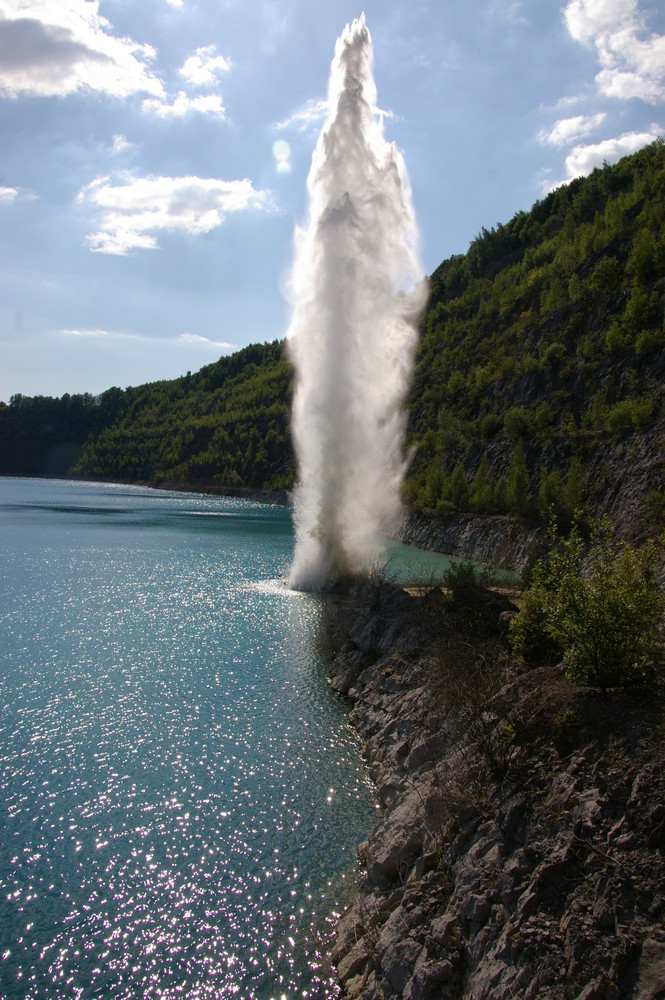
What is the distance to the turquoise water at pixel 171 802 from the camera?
39.1ft

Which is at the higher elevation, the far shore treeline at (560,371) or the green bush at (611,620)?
the far shore treeline at (560,371)

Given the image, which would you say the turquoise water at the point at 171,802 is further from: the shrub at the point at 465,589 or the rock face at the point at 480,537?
the rock face at the point at 480,537

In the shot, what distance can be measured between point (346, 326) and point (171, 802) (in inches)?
1336

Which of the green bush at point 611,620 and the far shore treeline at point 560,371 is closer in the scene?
the green bush at point 611,620

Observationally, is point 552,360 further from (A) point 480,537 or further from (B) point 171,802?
(B) point 171,802

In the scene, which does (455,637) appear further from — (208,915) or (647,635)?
(208,915)

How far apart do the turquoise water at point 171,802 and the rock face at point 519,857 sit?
5.17 ft

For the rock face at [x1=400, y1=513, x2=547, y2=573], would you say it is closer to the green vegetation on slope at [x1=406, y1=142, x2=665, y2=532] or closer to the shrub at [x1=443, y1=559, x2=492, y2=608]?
the green vegetation on slope at [x1=406, y1=142, x2=665, y2=532]

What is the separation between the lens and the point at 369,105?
4444 centimetres

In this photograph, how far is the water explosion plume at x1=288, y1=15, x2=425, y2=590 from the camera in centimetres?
4378

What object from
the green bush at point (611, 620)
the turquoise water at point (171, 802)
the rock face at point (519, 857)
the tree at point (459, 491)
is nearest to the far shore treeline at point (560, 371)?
the tree at point (459, 491)

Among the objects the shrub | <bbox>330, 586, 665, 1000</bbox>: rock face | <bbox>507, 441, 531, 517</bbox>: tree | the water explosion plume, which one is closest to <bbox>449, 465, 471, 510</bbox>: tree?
<bbox>507, 441, 531, 517</bbox>: tree

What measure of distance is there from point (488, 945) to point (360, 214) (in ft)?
146

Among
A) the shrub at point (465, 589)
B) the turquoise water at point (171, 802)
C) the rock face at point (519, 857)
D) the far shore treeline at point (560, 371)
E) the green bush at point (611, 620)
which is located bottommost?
the turquoise water at point (171, 802)
